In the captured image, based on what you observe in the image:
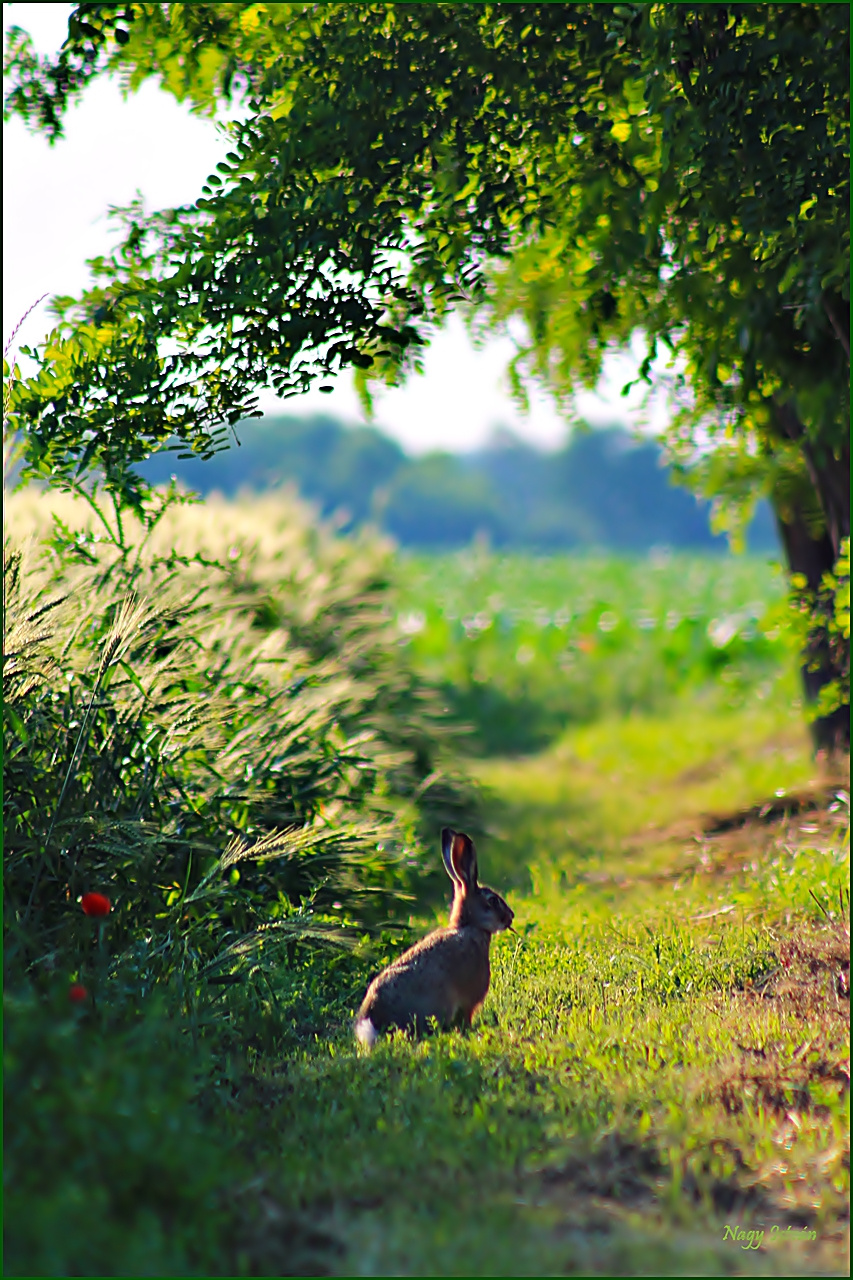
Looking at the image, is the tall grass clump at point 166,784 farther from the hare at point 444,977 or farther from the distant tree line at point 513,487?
the distant tree line at point 513,487

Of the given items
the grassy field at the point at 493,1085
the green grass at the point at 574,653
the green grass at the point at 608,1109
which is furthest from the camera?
the green grass at the point at 574,653

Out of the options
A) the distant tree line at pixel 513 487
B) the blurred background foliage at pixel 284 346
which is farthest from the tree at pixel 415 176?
the distant tree line at pixel 513 487

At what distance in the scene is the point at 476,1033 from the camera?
180 inches

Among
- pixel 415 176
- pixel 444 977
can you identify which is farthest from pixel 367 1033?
pixel 415 176

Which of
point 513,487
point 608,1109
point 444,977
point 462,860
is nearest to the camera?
point 608,1109

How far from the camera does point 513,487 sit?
58.6 meters

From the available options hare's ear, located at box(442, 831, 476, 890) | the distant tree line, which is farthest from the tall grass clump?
the distant tree line

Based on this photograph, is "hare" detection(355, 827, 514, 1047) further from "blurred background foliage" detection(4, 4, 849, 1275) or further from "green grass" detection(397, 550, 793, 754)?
"green grass" detection(397, 550, 793, 754)

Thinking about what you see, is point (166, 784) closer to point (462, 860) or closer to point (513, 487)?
point (462, 860)

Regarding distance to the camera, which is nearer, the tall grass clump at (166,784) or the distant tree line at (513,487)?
the tall grass clump at (166,784)

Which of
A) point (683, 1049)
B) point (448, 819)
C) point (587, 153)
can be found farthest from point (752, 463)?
point (683, 1049)

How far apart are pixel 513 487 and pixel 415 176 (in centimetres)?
5390

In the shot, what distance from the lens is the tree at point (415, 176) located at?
4.85m

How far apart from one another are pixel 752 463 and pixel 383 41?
5.37 metres
